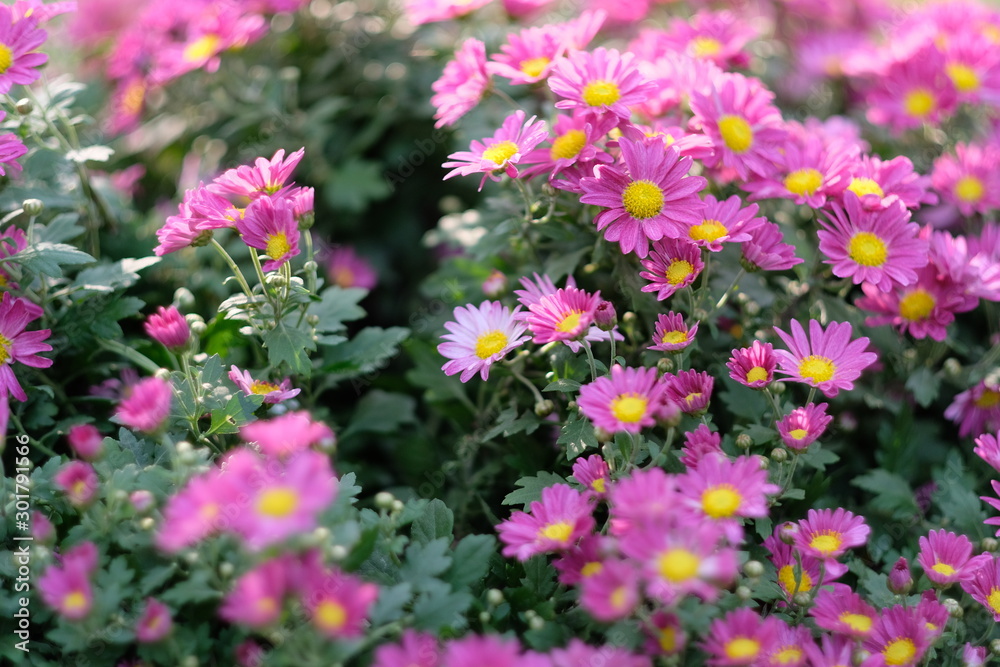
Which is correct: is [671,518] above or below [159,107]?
above

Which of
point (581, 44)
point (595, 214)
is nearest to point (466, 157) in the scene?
point (595, 214)

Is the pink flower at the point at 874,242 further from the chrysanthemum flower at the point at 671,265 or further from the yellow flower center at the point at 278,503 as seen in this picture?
the yellow flower center at the point at 278,503

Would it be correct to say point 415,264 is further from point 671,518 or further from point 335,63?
point 671,518

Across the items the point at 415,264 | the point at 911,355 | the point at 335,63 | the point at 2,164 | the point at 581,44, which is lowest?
the point at 415,264

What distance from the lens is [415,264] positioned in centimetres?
283

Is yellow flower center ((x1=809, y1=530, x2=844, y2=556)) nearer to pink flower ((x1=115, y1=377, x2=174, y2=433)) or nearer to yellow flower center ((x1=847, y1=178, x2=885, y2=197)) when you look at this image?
yellow flower center ((x1=847, y1=178, x2=885, y2=197))

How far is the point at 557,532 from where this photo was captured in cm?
134

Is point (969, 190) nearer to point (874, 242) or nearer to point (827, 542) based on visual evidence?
point (874, 242)

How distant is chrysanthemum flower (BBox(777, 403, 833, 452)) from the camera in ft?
4.66

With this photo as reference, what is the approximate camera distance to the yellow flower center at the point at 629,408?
131cm

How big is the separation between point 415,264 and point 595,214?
3.81ft

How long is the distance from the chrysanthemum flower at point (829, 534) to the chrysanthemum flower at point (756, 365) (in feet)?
0.83

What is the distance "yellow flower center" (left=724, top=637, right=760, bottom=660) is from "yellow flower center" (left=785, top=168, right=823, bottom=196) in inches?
38.3

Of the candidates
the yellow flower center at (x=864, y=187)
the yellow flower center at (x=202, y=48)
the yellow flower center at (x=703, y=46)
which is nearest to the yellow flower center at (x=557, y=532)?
the yellow flower center at (x=864, y=187)
